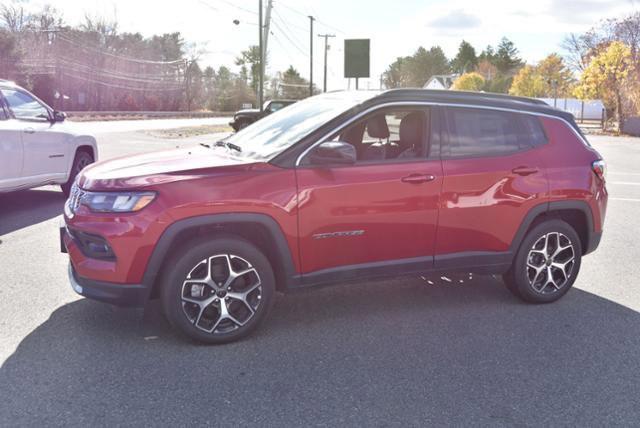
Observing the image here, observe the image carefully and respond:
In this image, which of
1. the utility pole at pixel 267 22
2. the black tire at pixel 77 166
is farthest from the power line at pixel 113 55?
the black tire at pixel 77 166

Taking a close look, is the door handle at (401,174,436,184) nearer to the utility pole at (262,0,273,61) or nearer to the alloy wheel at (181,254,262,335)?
the alloy wheel at (181,254,262,335)

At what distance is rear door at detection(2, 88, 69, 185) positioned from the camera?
8555 mm

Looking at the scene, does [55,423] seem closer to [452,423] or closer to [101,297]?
[101,297]

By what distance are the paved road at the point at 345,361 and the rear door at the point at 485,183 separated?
57cm

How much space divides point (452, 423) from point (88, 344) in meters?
2.42

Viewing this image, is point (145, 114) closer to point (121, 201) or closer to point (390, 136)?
point (390, 136)

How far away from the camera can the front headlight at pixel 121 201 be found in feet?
12.9

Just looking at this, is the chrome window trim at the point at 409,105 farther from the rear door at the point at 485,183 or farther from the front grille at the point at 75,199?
the front grille at the point at 75,199

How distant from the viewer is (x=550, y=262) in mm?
→ 5211

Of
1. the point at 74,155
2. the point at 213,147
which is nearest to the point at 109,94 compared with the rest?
the point at 74,155

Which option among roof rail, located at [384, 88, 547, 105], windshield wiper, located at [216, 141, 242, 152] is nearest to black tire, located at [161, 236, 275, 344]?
windshield wiper, located at [216, 141, 242, 152]

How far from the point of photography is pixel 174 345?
420cm

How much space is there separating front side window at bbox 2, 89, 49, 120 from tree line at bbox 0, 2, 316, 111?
48.7m

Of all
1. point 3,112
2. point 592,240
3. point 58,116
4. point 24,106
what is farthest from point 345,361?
point 58,116
